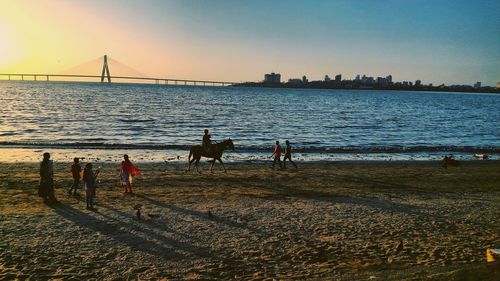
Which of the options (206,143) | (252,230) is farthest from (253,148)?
(252,230)

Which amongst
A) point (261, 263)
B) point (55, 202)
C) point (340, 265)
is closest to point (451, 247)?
point (340, 265)

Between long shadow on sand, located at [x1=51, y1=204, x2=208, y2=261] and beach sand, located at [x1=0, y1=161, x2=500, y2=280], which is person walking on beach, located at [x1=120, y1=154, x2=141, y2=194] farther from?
long shadow on sand, located at [x1=51, y1=204, x2=208, y2=261]

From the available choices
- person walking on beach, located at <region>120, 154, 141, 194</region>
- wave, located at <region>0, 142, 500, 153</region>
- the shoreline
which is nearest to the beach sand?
person walking on beach, located at <region>120, 154, 141, 194</region>

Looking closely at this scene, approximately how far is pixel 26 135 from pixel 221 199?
27.6 m

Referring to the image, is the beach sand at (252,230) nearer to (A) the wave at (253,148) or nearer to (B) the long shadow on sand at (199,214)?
(B) the long shadow on sand at (199,214)

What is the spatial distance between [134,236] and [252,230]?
3157mm

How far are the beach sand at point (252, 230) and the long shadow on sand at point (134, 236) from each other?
0.03 meters

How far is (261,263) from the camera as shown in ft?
27.7

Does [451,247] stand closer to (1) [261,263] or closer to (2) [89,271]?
(1) [261,263]

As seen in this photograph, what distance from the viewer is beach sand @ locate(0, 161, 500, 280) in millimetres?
8039

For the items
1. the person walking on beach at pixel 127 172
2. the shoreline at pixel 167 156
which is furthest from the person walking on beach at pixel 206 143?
the person walking on beach at pixel 127 172

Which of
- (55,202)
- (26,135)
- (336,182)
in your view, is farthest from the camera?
(26,135)

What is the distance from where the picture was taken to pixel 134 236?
32.9ft

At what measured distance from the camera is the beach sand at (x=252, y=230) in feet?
26.4
